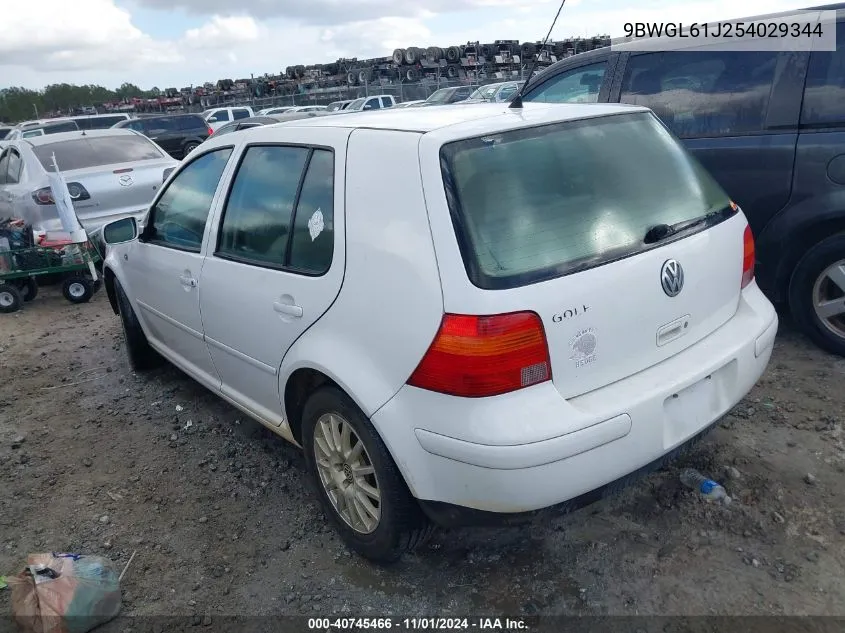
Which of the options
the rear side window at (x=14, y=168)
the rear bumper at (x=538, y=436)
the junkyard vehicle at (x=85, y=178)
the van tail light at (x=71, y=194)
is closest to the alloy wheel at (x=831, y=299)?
the rear bumper at (x=538, y=436)

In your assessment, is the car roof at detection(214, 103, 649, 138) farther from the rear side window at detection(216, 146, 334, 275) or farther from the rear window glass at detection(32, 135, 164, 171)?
the rear window glass at detection(32, 135, 164, 171)

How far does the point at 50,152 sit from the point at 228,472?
6.40 metres

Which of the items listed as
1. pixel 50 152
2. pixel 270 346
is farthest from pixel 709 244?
pixel 50 152

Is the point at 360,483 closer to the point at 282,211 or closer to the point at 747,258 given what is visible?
the point at 282,211

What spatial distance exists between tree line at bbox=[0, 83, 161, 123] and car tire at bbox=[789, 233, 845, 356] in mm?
77220

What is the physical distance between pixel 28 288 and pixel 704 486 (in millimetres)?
7026

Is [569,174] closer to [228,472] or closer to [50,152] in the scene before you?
[228,472]

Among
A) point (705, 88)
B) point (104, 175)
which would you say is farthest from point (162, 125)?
point (705, 88)

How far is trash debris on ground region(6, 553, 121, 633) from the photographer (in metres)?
2.45

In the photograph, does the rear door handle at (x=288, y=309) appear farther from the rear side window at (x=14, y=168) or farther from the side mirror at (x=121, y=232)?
the rear side window at (x=14, y=168)

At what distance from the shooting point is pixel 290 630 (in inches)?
97.8

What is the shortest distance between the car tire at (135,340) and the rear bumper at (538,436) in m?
3.03

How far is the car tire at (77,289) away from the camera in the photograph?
7148 mm

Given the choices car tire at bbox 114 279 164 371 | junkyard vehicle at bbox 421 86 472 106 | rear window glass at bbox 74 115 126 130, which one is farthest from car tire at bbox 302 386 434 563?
junkyard vehicle at bbox 421 86 472 106
